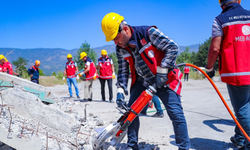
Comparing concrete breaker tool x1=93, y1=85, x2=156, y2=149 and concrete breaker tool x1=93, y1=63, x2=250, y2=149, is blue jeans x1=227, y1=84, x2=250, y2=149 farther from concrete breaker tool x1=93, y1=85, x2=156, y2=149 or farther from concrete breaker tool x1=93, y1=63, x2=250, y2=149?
concrete breaker tool x1=93, y1=85, x2=156, y2=149

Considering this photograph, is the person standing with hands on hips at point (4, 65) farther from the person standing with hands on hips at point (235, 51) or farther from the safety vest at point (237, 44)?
the safety vest at point (237, 44)

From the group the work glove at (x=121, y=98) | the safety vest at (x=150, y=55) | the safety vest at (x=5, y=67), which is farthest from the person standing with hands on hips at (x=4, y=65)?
the safety vest at (x=150, y=55)

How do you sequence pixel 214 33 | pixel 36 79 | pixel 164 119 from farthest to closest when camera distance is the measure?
pixel 36 79, pixel 164 119, pixel 214 33

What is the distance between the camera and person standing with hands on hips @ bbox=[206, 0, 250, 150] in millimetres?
1971

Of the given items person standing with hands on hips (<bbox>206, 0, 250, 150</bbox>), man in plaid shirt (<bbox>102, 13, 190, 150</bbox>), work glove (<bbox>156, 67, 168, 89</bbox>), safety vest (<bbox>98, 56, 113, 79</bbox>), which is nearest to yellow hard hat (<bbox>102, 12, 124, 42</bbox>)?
man in plaid shirt (<bbox>102, 13, 190, 150</bbox>)

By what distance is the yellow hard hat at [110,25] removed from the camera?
1.90m

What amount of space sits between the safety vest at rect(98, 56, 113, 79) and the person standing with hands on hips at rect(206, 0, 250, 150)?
16.0ft

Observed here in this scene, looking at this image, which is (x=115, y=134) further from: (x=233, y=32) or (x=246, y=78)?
(x=233, y=32)

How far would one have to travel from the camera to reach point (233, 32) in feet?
6.51

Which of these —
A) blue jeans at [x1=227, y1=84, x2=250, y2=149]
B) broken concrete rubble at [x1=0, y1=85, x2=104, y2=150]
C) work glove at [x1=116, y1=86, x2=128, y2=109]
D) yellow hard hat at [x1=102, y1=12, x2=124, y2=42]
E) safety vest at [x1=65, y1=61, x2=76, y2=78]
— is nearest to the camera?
yellow hard hat at [x1=102, y1=12, x2=124, y2=42]

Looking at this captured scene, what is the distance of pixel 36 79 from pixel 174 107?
7079 millimetres

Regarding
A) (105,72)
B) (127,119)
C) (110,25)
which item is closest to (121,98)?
(127,119)

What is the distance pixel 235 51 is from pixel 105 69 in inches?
203

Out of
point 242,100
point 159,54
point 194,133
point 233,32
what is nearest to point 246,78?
point 242,100
